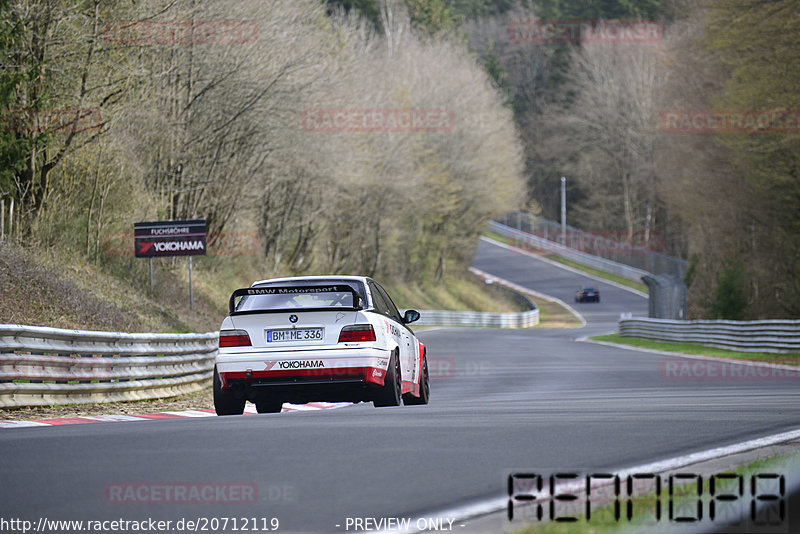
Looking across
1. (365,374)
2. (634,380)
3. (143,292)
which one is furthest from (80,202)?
(365,374)

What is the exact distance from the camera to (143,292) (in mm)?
30984

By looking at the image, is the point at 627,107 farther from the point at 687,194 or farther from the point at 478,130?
the point at 687,194

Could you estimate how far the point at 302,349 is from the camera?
42.3 feet

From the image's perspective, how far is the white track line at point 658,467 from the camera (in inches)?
258

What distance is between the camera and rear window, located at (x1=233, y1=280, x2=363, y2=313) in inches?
513

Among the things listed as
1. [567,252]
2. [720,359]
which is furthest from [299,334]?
[567,252]

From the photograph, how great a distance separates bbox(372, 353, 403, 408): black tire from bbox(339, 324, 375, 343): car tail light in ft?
1.76

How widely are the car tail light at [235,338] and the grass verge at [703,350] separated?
19037mm
